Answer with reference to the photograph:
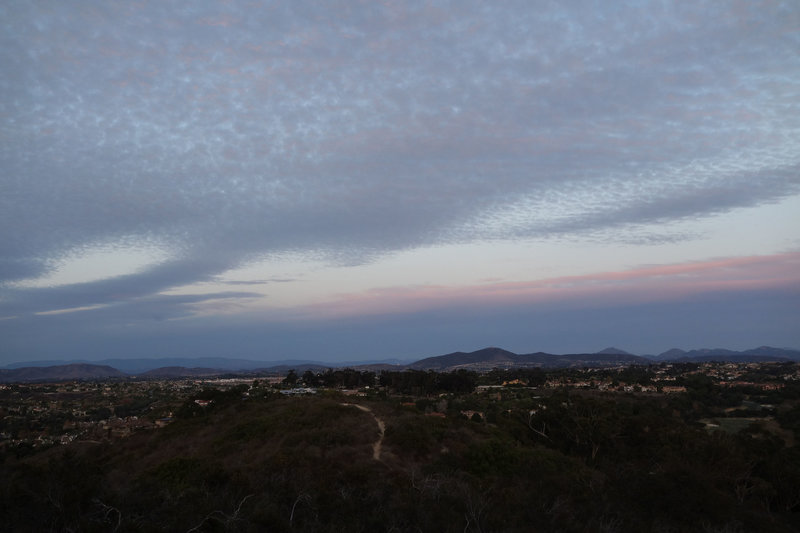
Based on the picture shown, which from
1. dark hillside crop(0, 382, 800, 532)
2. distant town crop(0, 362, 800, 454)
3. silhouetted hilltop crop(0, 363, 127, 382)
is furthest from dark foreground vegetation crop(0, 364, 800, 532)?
silhouetted hilltop crop(0, 363, 127, 382)

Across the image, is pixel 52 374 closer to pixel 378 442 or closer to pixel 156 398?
pixel 156 398

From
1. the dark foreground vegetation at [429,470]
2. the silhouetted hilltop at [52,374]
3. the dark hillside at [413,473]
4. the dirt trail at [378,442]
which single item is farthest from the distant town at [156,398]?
the silhouetted hilltop at [52,374]

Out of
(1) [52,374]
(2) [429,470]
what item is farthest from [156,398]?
(1) [52,374]

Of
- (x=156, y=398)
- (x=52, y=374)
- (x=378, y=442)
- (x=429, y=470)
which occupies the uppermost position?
(x=429, y=470)

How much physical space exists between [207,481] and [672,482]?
18.7 m

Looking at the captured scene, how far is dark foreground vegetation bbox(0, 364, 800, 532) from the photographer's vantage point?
506 inches

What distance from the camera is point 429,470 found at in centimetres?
2380

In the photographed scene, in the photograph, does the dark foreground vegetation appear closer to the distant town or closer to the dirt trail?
the dirt trail

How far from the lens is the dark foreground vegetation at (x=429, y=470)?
12.9 meters

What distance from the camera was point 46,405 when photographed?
5756 centimetres

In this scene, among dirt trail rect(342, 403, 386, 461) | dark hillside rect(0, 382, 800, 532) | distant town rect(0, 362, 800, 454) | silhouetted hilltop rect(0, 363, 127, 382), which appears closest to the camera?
dark hillside rect(0, 382, 800, 532)

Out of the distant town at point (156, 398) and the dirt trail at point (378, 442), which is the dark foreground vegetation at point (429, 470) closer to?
the dirt trail at point (378, 442)

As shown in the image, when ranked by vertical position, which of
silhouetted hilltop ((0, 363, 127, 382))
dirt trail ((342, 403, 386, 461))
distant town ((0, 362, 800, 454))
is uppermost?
dirt trail ((342, 403, 386, 461))

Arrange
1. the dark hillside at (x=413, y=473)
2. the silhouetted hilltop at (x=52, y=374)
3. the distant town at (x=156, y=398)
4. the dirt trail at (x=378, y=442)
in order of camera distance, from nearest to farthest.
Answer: the dark hillside at (x=413, y=473) → the dirt trail at (x=378, y=442) → the distant town at (x=156, y=398) → the silhouetted hilltop at (x=52, y=374)
